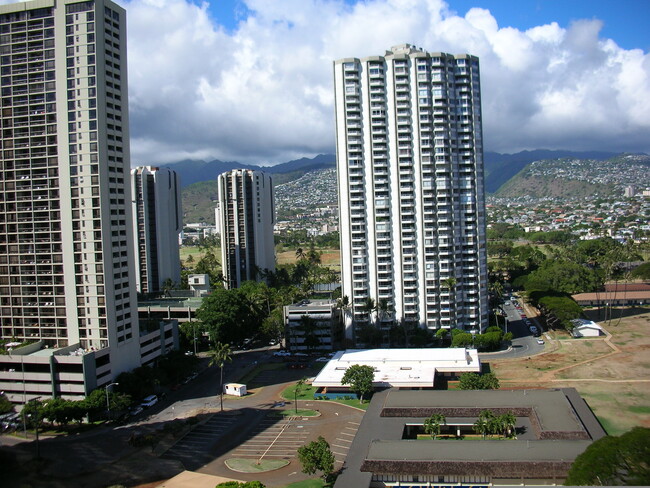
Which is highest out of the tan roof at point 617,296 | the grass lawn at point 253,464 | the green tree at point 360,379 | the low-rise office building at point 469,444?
the tan roof at point 617,296

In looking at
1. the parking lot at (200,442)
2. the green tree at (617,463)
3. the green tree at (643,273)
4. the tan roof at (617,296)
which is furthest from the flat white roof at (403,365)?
the green tree at (643,273)

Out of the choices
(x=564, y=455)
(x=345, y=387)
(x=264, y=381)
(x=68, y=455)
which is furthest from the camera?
(x=264, y=381)

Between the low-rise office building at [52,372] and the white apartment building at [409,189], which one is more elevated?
the white apartment building at [409,189]

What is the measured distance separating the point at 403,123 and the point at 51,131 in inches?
2372

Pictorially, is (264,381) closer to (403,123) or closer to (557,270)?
(403,123)

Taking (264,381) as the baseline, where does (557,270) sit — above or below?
above

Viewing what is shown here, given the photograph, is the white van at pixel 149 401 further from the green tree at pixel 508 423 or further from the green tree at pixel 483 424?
the green tree at pixel 508 423

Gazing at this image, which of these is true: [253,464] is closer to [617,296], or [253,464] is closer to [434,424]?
[434,424]

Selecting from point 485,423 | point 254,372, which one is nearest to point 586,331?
point 485,423

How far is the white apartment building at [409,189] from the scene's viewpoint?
111 metres

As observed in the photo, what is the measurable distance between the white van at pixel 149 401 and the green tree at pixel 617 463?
5525 centimetres

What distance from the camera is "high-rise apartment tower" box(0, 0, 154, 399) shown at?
260 feet

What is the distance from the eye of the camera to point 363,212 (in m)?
112

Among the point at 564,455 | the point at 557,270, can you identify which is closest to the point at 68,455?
the point at 564,455
